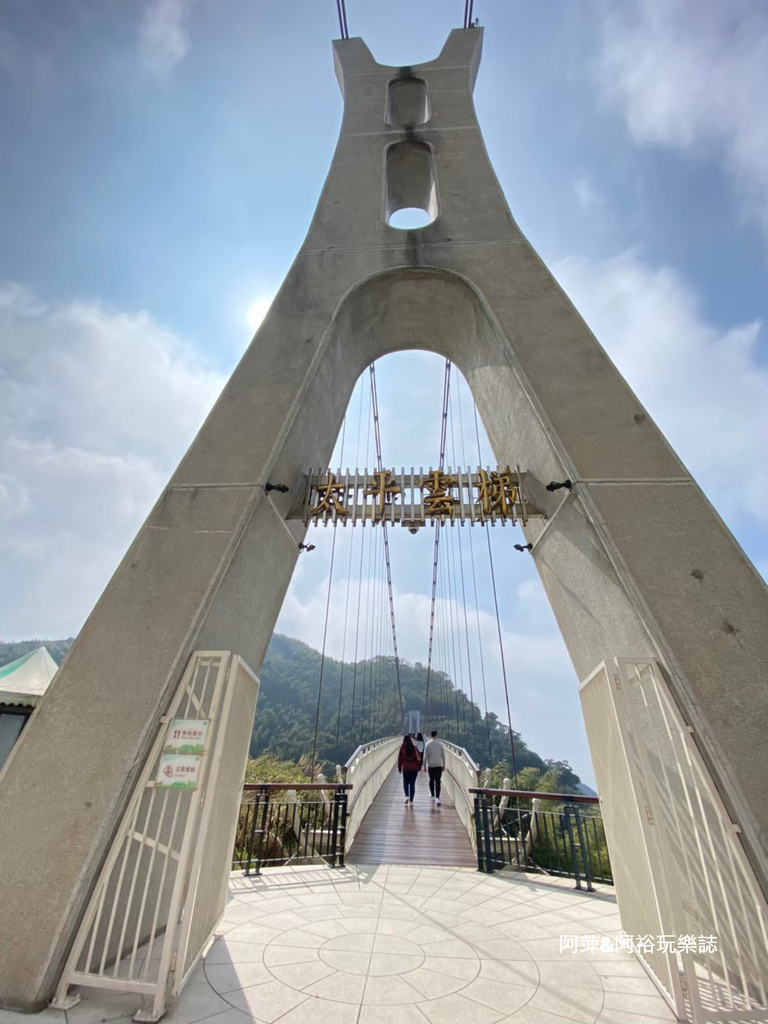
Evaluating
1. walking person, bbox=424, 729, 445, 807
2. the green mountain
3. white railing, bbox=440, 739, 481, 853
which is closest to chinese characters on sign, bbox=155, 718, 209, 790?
white railing, bbox=440, 739, 481, 853

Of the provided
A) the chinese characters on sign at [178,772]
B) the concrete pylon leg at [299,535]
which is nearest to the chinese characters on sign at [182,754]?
the chinese characters on sign at [178,772]

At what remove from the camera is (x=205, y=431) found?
16.8ft

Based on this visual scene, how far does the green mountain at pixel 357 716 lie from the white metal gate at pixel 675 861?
901 inches

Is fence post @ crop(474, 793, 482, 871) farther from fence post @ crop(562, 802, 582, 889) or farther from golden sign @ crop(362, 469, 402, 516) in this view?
golden sign @ crop(362, 469, 402, 516)

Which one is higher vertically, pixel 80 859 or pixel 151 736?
pixel 151 736

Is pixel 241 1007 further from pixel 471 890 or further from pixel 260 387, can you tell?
pixel 260 387

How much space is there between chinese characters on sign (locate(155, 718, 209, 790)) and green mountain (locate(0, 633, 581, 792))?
75.6ft

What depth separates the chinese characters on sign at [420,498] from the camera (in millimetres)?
5457

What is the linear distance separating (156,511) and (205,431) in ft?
3.47

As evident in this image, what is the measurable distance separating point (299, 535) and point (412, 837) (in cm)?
478

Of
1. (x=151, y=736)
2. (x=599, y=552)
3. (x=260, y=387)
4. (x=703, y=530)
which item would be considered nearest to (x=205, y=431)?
(x=260, y=387)

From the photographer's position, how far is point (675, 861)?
293cm

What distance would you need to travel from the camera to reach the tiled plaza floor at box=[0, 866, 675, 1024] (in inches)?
102

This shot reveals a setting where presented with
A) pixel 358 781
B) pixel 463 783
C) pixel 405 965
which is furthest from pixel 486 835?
pixel 405 965
